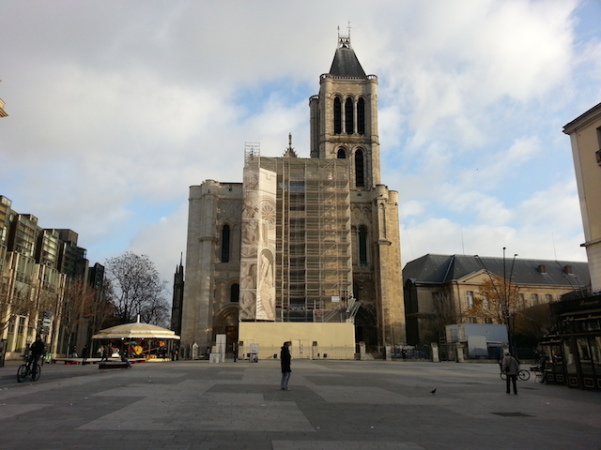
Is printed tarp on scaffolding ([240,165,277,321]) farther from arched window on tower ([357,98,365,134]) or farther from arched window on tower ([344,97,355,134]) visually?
arched window on tower ([357,98,365,134])

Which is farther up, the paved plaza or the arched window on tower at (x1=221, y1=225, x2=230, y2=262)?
the arched window on tower at (x1=221, y1=225, x2=230, y2=262)

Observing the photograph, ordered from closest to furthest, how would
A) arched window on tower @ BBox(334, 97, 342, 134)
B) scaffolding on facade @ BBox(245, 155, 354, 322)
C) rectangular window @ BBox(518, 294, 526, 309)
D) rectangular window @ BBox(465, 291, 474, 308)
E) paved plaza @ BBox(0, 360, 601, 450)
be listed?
paved plaza @ BBox(0, 360, 601, 450) → scaffolding on facade @ BBox(245, 155, 354, 322) → rectangular window @ BBox(518, 294, 526, 309) → rectangular window @ BBox(465, 291, 474, 308) → arched window on tower @ BBox(334, 97, 342, 134)

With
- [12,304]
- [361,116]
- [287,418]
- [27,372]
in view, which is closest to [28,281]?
[12,304]

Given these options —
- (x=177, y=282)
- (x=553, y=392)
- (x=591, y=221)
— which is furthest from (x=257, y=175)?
(x=553, y=392)

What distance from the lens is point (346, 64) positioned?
68188 millimetres

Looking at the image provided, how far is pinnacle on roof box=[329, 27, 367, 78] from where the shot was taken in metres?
66.7

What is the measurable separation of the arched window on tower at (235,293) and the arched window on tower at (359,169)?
64.8ft

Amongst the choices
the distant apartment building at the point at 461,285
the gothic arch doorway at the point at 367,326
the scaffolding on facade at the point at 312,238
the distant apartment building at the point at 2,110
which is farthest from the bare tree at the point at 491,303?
the distant apartment building at the point at 2,110

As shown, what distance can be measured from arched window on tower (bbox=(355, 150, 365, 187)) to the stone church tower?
4.14 m

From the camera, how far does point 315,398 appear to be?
467 inches

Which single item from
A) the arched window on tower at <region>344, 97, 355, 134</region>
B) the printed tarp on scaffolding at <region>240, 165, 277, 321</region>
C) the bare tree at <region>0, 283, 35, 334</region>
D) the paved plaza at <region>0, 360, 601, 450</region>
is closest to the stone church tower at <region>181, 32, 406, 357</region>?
the printed tarp on scaffolding at <region>240, 165, 277, 321</region>

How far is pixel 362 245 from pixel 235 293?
1484 centimetres

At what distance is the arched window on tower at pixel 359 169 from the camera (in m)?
60.7

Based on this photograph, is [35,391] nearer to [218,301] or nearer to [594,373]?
[594,373]
